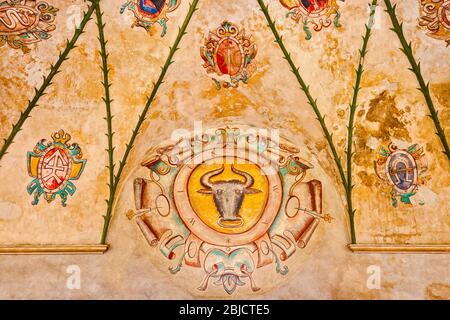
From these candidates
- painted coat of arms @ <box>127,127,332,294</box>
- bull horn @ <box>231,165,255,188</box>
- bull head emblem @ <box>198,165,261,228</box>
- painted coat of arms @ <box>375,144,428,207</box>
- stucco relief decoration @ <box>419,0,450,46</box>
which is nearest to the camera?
stucco relief decoration @ <box>419,0,450,46</box>

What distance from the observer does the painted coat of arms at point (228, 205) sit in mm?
9289

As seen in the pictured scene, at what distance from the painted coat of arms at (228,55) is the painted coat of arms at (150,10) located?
29.7 inches

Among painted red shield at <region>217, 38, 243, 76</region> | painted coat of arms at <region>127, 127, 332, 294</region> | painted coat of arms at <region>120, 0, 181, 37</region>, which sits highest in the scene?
painted coat of arms at <region>120, 0, 181, 37</region>

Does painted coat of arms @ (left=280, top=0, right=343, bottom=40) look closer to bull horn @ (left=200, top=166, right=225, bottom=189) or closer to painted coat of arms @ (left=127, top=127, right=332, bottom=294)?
painted coat of arms @ (left=127, top=127, right=332, bottom=294)

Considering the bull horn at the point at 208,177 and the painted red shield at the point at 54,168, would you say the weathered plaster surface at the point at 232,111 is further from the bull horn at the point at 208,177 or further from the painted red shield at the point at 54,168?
the bull horn at the point at 208,177

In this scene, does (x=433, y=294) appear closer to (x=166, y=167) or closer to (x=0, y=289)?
(x=166, y=167)

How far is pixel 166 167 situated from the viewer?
383 inches

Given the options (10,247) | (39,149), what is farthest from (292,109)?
(10,247)

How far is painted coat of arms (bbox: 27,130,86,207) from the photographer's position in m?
9.35

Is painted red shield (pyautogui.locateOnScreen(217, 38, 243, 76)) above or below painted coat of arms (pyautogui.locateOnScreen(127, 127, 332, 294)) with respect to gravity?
above

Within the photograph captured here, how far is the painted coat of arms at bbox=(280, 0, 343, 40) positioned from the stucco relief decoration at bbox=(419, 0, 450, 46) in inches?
49.1

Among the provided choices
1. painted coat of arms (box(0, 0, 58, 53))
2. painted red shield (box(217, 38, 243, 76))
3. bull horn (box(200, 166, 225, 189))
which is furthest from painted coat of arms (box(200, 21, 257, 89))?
painted coat of arms (box(0, 0, 58, 53))

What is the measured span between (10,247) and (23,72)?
279 centimetres
